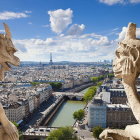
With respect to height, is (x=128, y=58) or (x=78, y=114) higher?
(x=128, y=58)

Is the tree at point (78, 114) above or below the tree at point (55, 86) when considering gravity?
below

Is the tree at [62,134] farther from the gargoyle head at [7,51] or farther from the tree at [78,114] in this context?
the gargoyle head at [7,51]

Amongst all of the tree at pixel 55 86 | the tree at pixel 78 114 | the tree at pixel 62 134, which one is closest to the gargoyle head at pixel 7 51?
the tree at pixel 62 134

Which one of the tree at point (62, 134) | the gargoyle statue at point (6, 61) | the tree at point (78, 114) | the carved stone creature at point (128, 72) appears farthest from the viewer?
the tree at point (78, 114)

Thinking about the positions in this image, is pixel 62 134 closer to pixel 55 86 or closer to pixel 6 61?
pixel 6 61

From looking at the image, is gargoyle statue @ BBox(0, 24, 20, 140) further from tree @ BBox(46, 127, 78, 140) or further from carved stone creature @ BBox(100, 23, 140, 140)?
tree @ BBox(46, 127, 78, 140)

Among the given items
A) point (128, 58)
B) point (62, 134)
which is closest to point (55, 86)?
point (62, 134)

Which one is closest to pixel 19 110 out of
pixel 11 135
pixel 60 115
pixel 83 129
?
pixel 60 115
